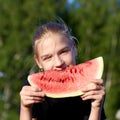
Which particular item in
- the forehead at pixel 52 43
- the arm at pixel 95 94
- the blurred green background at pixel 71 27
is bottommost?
the arm at pixel 95 94

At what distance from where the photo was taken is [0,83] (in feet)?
87.7

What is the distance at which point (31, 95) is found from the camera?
9.57 feet

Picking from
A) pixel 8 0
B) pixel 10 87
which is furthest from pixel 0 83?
pixel 8 0

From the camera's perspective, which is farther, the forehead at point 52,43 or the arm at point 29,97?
the forehead at point 52,43

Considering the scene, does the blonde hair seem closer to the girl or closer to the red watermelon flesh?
the girl

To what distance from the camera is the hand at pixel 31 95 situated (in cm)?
292

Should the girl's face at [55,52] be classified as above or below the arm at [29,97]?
above

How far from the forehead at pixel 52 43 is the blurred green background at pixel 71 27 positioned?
22369mm

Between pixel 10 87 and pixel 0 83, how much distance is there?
547 mm

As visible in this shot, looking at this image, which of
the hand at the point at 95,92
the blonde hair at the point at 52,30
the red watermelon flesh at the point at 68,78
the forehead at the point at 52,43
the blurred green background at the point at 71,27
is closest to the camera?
the hand at the point at 95,92

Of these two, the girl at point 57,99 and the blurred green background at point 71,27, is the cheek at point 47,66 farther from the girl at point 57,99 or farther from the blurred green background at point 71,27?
the blurred green background at point 71,27

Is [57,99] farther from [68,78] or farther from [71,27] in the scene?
[71,27]

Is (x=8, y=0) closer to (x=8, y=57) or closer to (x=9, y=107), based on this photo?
(x=8, y=57)

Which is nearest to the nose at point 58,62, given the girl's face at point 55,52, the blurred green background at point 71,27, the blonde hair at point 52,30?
the girl's face at point 55,52
